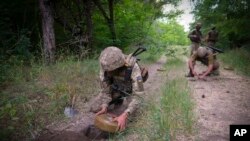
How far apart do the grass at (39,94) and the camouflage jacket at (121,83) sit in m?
0.92

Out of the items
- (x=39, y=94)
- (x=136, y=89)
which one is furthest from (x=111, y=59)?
(x=39, y=94)

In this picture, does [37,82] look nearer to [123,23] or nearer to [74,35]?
[74,35]

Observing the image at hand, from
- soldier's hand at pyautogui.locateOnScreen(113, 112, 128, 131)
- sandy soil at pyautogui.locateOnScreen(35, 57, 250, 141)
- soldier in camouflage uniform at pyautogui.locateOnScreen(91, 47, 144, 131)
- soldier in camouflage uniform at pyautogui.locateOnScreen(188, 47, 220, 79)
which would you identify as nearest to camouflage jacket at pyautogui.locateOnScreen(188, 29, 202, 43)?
soldier in camouflage uniform at pyautogui.locateOnScreen(188, 47, 220, 79)

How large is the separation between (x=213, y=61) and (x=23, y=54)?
17.5 feet

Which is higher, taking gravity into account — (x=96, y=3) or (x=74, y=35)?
(x=96, y=3)

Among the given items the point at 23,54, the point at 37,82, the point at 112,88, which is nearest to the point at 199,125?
the point at 112,88

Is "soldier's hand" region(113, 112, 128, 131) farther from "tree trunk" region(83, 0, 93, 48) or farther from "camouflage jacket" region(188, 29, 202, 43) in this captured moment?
"camouflage jacket" region(188, 29, 202, 43)

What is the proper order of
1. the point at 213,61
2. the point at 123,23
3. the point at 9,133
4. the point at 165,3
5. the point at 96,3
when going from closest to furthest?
the point at 9,133 → the point at 213,61 → the point at 96,3 → the point at 123,23 → the point at 165,3

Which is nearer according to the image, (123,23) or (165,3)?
(123,23)

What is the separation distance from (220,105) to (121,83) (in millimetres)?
1899

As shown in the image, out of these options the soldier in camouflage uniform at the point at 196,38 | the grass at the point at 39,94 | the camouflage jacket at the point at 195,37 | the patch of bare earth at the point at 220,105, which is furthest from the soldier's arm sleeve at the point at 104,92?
the camouflage jacket at the point at 195,37

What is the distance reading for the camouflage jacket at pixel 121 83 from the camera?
4.42m

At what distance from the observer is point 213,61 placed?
8.25m

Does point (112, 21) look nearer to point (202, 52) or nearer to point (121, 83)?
point (202, 52)
